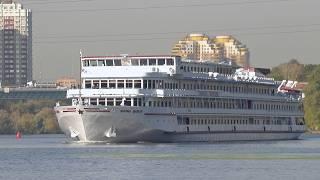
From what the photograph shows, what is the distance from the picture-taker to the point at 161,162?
9319 centimetres

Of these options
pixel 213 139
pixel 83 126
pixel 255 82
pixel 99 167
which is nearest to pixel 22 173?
pixel 99 167

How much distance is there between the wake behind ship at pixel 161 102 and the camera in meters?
122

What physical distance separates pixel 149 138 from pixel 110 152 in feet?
60.0

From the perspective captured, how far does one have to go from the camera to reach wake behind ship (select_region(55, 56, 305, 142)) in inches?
4801

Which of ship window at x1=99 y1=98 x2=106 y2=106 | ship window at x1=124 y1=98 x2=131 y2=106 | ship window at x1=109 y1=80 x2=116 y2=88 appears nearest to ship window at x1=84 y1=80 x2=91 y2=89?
ship window at x1=109 y1=80 x2=116 y2=88

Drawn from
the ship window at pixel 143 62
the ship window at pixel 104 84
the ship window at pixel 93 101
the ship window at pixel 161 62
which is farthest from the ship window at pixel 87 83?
the ship window at pixel 161 62

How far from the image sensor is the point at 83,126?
12212 cm

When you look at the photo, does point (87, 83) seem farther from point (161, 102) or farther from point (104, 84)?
point (161, 102)

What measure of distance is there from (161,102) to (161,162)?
3444 centimetres

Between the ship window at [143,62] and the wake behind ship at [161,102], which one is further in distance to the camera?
the ship window at [143,62]

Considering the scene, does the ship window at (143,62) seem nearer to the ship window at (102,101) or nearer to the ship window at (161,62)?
the ship window at (161,62)

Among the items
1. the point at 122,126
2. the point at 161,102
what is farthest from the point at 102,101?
the point at 161,102

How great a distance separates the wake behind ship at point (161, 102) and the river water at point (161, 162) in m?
2.82

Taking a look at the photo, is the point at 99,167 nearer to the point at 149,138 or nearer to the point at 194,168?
the point at 194,168
